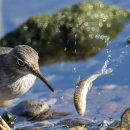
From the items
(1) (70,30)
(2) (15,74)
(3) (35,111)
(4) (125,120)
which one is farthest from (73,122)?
(1) (70,30)

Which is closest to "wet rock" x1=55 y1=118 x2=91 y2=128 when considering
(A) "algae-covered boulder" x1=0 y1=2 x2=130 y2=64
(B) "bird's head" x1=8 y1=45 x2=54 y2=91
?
(B) "bird's head" x1=8 y1=45 x2=54 y2=91

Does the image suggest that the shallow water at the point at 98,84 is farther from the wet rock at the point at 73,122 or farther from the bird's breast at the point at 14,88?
the bird's breast at the point at 14,88

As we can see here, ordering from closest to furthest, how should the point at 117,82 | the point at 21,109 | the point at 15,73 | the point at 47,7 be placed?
1. the point at 15,73
2. the point at 21,109
3. the point at 117,82
4. the point at 47,7

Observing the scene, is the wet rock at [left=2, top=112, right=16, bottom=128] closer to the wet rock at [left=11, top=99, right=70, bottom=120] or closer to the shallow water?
the wet rock at [left=11, top=99, right=70, bottom=120]

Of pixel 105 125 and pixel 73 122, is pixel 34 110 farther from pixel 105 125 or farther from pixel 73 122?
pixel 105 125

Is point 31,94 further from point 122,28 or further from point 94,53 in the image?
point 122,28

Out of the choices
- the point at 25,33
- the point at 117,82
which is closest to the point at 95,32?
the point at 25,33

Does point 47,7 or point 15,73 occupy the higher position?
point 15,73
